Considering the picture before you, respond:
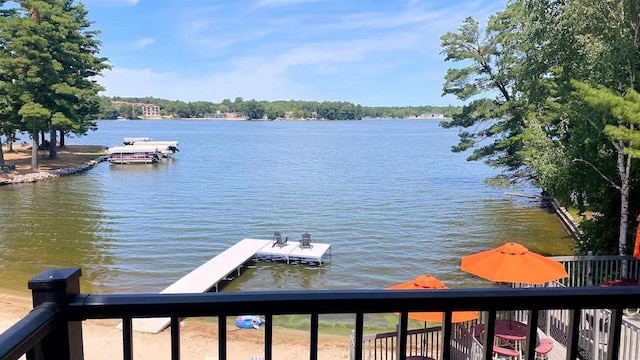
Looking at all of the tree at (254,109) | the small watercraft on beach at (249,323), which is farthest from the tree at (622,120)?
the tree at (254,109)

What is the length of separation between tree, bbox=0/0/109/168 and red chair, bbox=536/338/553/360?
29.6 metres

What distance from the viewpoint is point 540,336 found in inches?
A: 265

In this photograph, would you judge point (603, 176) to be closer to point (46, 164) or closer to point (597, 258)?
point (597, 258)

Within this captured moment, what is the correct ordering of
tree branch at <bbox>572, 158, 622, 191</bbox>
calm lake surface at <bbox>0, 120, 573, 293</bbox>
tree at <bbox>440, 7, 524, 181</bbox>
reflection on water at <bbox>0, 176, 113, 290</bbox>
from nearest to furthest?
tree branch at <bbox>572, 158, 622, 191</bbox>, calm lake surface at <bbox>0, 120, 573, 293</bbox>, reflection on water at <bbox>0, 176, 113, 290</bbox>, tree at <bbox>440, 7, 524, 181</bbox>

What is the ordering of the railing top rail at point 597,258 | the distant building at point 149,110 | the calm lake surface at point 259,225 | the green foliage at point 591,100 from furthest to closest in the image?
the distant building at point 149,110, the calm lake surface at point 259,225, the green foliage at point 591,100, the railing top rail at point 597,258

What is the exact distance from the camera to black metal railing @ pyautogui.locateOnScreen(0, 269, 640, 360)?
61.7 inches

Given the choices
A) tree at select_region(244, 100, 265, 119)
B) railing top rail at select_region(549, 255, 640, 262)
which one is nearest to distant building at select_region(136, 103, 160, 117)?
tree at select_region(244, 100, 265, 119)

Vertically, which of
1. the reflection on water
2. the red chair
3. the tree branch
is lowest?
the reflection on water

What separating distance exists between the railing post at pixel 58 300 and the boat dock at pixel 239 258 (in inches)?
436

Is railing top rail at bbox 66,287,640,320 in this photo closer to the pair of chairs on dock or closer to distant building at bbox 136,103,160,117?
the pair of chairs on dock

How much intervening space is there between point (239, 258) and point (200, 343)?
217 inches

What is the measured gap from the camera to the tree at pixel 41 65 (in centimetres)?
2900

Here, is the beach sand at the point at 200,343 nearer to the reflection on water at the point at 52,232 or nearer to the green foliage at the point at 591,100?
the reflection on water at the point at 52,232

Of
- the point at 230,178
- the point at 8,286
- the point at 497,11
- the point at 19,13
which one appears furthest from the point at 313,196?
the point at 19,13
